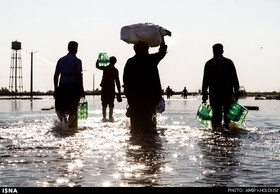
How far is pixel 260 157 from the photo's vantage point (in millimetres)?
7449

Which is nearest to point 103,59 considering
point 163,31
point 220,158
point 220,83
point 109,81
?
point 109,81

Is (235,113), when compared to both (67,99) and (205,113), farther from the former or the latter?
(67,99)

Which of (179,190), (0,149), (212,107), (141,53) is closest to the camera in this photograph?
(179,190)

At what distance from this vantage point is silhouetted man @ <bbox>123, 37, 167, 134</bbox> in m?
10.1

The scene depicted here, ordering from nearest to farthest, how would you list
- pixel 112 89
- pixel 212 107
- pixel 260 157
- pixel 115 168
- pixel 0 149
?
pixel 115 168 < pixel 260 157 < pixel 0 149 < pixel 212 107 < pixel 112 89

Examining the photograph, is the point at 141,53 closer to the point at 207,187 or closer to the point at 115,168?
the point at 115,168

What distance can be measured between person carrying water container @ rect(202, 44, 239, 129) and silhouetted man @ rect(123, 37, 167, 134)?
96.0 inches

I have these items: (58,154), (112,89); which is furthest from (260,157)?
(112,89)

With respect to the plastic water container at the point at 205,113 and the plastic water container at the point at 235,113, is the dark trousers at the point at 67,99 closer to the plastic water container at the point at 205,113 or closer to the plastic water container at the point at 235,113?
the plastic water container at the point at 205,113

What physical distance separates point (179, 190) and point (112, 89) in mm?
11645

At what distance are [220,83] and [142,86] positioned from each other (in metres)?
2.91

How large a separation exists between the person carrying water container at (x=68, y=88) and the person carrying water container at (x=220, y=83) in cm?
277

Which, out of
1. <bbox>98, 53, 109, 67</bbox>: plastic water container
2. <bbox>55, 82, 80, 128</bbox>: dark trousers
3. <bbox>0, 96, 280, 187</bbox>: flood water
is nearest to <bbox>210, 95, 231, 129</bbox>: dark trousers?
<bbox>0, 96, 280, 187</bbox>: flood water

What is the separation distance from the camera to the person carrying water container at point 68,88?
1205 cm
